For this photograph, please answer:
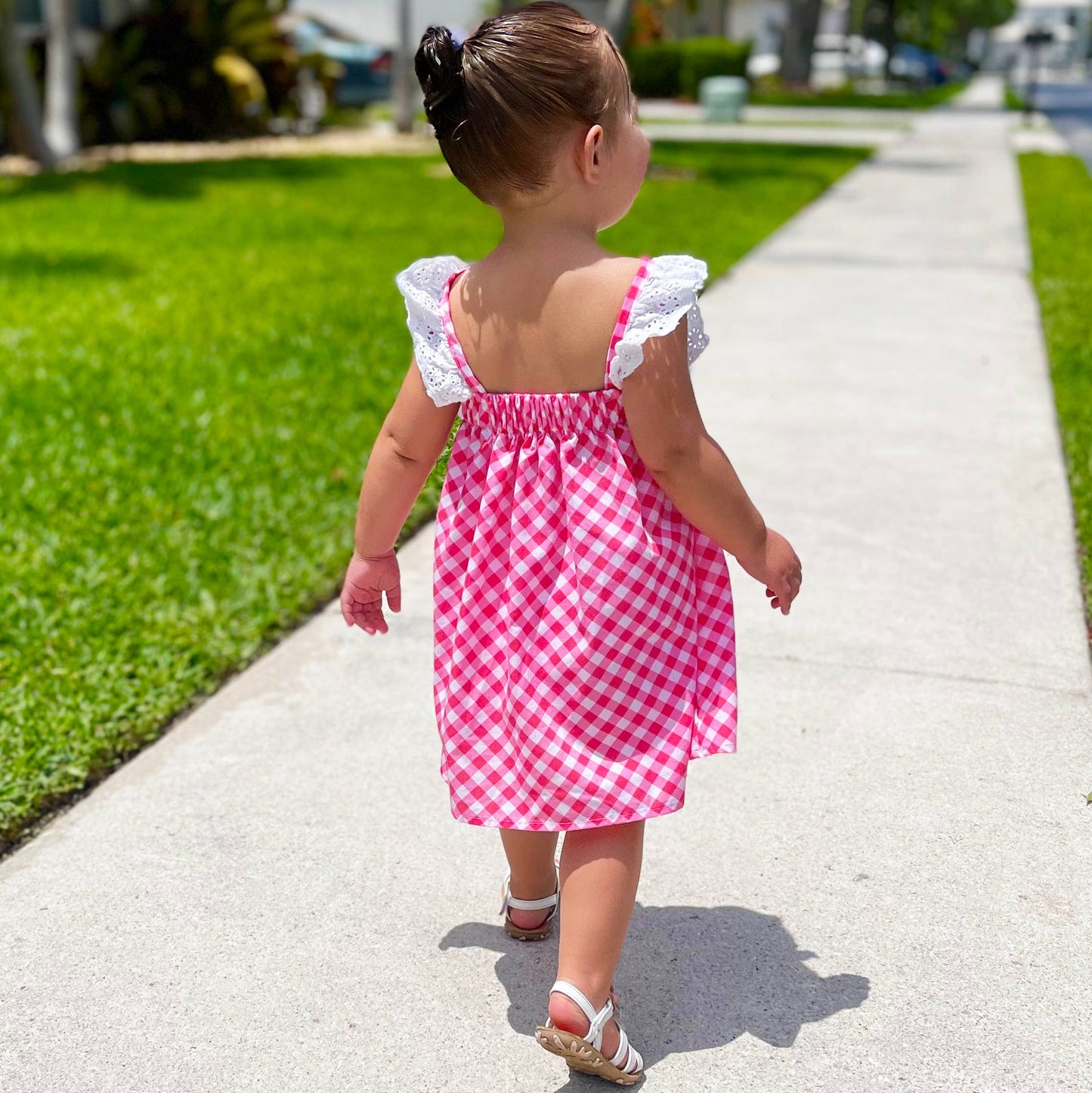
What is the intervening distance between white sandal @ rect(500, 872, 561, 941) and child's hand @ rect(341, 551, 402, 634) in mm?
514

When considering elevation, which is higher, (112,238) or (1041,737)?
(1041,737)

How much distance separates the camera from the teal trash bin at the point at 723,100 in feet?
78.2

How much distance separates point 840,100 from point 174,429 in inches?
1311

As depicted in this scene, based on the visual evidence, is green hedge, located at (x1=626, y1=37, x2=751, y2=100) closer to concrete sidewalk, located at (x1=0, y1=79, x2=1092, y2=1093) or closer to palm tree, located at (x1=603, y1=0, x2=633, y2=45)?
palm tree, located at (x1=603, y1=0, x2=633, y2=45)

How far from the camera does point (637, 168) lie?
6.71 feet

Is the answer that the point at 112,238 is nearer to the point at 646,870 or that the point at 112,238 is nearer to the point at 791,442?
the point at 791,442

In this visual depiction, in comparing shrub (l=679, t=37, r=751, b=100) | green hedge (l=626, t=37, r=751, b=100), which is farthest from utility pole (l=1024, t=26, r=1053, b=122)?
green hedge (l=626, t=37, r=751, b=100)

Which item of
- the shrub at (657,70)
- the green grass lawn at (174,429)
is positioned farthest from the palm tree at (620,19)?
the shrub at (657,70)

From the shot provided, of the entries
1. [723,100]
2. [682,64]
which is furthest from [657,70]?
[723,100]

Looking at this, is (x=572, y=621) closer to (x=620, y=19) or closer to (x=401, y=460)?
(x=401, y=460)

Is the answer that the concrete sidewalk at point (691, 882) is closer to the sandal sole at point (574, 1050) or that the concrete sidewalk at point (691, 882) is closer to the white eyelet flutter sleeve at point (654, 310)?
the sandal sole at point (574, 1050)

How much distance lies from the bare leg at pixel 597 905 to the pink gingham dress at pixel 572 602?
0.21ft

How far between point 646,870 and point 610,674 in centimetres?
74

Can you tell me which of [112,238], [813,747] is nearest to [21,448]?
[813,747]
